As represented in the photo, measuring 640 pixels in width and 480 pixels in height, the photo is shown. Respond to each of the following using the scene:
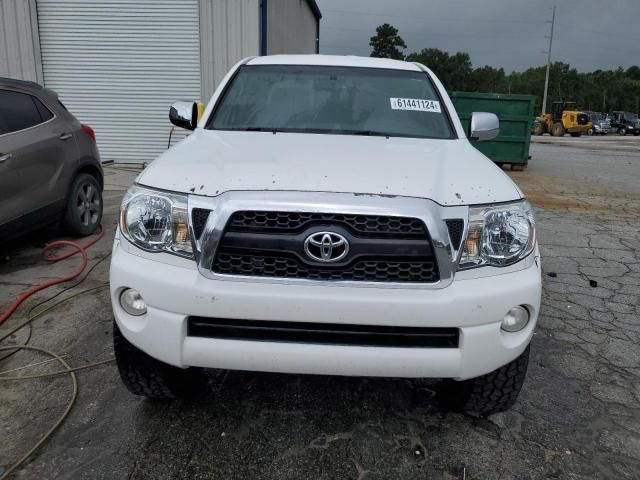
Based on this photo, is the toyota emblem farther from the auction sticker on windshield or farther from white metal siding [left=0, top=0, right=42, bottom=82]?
white metal siding [left=0, top=0, right=42, bottom=82]

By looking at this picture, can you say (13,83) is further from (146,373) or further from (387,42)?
(387,42)

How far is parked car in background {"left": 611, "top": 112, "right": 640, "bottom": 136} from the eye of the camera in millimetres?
43531

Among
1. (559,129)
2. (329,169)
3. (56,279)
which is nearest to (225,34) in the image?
(56,279)

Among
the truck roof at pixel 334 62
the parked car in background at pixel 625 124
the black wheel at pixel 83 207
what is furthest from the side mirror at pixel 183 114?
the parked car in background at pixel 625 124

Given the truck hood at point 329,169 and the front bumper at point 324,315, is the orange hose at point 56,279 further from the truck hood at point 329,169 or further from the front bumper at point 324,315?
the front bumper at point 324,315

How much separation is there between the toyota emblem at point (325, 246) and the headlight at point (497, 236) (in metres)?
0.48

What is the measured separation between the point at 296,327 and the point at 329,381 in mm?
972

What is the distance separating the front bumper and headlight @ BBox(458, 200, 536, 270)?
62mm

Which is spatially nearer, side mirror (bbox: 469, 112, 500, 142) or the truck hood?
the truck hood

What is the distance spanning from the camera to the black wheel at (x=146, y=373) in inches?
96.1

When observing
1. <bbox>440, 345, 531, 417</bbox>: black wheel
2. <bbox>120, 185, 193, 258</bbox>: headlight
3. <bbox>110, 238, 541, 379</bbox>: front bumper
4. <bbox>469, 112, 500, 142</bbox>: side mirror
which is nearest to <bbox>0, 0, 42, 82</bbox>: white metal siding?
<bbox>469, 112, 500, 142</bbox>: side mirror

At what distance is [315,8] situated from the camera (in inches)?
874

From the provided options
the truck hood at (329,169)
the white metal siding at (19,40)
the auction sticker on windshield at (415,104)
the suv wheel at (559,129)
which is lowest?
the suv wheel at (559,129)

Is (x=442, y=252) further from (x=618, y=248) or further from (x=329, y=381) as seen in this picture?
(x=618, y=248)
